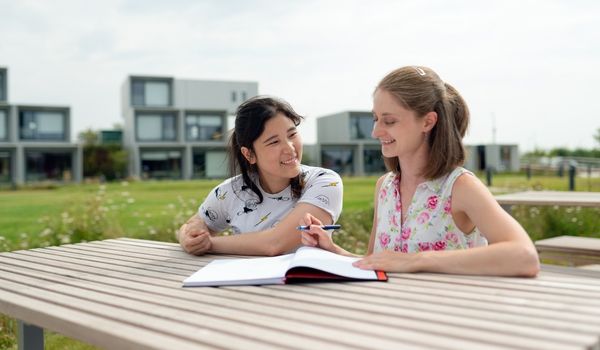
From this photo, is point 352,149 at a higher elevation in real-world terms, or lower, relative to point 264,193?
higher

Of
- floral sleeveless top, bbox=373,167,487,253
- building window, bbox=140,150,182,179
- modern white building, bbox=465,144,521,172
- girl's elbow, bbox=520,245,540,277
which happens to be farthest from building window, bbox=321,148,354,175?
girl's elbow, bbox=520,245,540,277

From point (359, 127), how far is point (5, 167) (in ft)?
78.8

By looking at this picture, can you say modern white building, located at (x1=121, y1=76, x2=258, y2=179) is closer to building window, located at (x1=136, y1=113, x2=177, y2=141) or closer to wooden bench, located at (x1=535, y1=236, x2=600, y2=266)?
building window, located at (x1=136, y1=113, x2=177, y2=141)

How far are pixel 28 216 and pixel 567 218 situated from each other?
10.7 m

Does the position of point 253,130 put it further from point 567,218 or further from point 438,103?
point 567,218

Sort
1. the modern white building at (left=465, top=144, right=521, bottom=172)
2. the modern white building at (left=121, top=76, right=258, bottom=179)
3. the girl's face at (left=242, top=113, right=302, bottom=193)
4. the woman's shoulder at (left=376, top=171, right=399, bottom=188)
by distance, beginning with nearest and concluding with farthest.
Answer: the woman's shoulder at (left=376, top=171, right=399, bottom=188) → the girl's face at (left=242, top=113, right=302, bottom=193) → the modern white building at (left=121, top=76, right=258, bottom=179) → the modern white building at (left=465, top=144, right=521, bottom=172)

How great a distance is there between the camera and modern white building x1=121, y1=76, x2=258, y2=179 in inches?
1499

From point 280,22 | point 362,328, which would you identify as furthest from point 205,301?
point 280,22

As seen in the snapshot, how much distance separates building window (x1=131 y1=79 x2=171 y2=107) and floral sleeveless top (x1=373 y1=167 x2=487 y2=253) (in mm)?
38510

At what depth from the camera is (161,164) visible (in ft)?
127

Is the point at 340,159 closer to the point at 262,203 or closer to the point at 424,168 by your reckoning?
the point at 262,203

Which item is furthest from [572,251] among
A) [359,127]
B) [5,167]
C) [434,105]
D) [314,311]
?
[359,127]

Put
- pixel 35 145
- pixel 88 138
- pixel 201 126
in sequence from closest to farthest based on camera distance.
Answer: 1. pixel 35 145
2. pixel 201 126
3. pixel 88 138

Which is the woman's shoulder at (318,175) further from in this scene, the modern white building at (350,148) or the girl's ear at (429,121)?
the modern white building at (350,148)
